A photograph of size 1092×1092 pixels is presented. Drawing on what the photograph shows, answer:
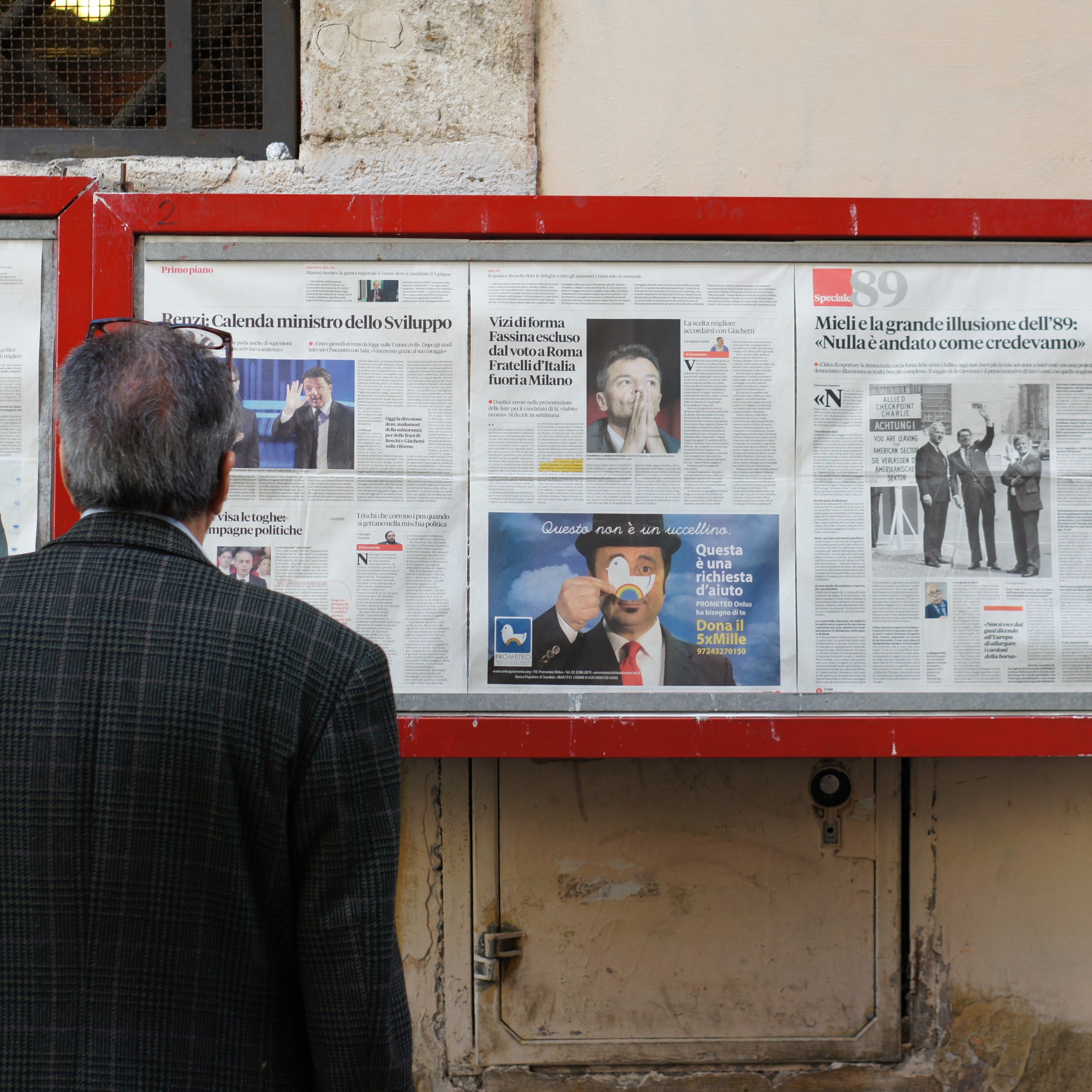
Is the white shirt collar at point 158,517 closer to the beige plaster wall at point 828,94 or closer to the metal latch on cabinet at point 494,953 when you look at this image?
the metal latch on cabinet at point 494,953

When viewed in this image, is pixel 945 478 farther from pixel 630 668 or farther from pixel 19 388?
pixel 19 388

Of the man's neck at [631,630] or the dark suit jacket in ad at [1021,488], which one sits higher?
the dark suit jacket in ad at [1021,488]

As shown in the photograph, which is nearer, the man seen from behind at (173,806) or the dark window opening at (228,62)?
the man seen from behind at (173,806)

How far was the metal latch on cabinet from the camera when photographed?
2.66 m

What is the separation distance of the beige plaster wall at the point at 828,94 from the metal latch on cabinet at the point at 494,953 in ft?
7.22

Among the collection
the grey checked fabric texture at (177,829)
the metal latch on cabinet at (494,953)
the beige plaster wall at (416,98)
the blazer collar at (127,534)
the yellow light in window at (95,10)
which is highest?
the yellow light in window at (95,10)

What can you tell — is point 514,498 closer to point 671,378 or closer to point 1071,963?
point 671,378

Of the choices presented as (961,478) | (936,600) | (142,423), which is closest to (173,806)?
(142,423)

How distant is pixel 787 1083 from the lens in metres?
→ 2.71

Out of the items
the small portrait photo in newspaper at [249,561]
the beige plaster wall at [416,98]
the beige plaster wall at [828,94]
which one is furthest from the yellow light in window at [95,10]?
the small portrait photo in newspaper at [249,561]

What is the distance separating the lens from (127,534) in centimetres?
119

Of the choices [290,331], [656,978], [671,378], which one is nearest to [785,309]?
[671,378]

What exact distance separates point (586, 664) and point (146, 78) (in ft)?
7.39

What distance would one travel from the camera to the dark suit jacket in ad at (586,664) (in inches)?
93.2
